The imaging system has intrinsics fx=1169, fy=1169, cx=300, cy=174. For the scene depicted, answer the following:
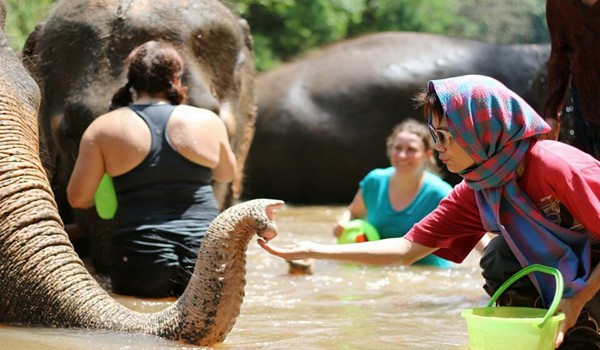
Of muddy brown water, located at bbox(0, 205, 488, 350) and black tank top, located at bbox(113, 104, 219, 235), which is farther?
black tank top, located at bbox(113, 104, 219, 235)

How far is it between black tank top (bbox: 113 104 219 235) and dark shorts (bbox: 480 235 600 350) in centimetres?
207

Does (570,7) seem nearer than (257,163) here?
Yes

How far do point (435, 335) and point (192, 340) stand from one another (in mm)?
1114

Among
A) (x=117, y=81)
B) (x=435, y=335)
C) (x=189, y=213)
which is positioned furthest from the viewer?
(x=117, y=81)

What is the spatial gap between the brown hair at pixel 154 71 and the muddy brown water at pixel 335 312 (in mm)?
1017

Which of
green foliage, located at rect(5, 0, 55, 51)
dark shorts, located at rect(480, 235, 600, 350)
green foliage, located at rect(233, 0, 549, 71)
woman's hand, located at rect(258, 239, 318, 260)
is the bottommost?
green foliage, located at rect(233, 0, 549, 71)

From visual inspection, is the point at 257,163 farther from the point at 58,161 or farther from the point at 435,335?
the point at 435,335

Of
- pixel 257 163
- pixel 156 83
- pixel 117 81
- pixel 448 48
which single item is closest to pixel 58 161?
pixel 117 81

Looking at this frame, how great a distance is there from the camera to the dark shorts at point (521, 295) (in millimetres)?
3615

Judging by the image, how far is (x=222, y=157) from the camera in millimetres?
5773

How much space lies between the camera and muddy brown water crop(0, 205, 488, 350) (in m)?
3.91

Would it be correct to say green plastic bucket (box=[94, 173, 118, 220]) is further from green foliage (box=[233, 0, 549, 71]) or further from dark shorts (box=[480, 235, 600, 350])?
green foliage (box=[233, 0, 549, 71])

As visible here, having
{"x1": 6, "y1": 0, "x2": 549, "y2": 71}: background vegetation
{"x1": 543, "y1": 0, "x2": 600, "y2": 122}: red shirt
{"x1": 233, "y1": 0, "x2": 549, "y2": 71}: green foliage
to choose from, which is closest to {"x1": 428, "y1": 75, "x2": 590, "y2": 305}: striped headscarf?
{"x1": 543, "y1": 0, "x2": 600, "y2": 122}: red shirt

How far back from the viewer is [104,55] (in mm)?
6312
